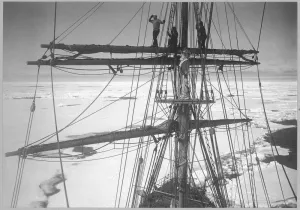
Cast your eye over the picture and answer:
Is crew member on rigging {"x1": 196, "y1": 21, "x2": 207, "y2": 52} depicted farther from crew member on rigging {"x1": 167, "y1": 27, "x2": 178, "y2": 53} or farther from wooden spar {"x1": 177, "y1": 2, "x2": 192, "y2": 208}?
crew member on rigging {"x1": 167, "y1": 27, "x2": 178, "y2": 53}

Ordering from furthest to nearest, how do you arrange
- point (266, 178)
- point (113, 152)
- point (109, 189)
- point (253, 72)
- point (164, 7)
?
point (113, 152) → point (266, 178) → point (109, 189) → point (253, 72) → point (164, 7)

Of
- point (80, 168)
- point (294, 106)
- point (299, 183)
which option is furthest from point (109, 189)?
point (294, 106)

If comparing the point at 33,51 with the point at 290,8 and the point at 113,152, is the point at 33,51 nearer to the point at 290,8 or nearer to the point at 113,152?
the point at 290,8

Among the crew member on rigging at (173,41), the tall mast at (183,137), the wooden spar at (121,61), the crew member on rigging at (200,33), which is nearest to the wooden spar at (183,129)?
the tall mast at (183,137)

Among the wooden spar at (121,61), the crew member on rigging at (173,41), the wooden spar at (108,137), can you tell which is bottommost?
the wooden spar at (108,137)

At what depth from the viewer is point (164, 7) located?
142 inches

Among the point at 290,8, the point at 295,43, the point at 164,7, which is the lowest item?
the point at 295,43

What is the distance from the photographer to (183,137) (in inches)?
120

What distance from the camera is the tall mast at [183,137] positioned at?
2.92 metres

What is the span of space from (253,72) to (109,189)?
4343mm

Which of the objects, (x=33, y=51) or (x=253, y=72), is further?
(x=253, y=72)

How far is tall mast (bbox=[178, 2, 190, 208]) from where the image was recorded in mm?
2924

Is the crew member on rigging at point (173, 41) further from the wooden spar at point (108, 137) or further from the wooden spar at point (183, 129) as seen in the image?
the wooden spar at point (108, 137)

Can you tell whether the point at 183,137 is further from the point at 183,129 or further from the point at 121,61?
the point at 121,61
